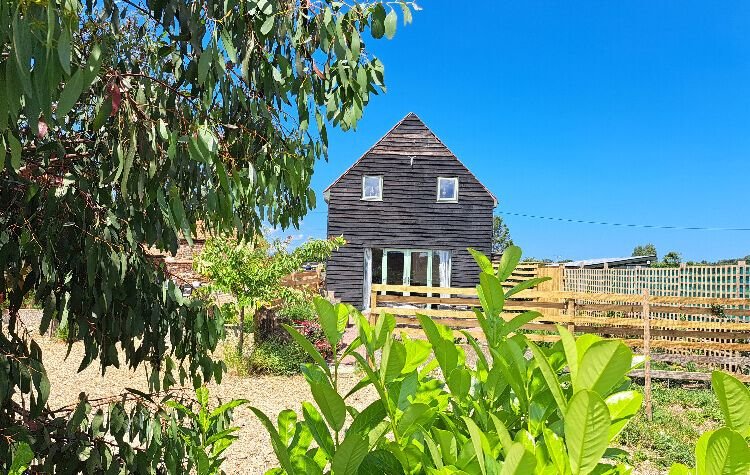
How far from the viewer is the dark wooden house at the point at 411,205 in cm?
1962

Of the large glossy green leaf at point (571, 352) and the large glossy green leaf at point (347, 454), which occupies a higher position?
the large glossy green leaf at point (571, 352)

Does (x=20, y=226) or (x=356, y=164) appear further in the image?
(x=356, y=164)

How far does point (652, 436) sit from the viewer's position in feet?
22.6

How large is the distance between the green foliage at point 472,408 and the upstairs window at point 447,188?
18775mm

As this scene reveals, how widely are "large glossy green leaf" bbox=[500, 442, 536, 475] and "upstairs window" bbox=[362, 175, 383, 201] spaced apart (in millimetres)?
19115

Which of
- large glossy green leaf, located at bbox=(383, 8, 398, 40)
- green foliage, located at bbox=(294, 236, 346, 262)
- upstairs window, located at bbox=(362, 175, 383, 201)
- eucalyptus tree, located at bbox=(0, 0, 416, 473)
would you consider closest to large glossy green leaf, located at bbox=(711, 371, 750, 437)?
eucalyptus tree, located at bbox=(0, 0, 416, 473)

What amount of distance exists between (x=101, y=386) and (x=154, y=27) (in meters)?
7.38

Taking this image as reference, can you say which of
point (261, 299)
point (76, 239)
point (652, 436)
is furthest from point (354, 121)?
point (261, 299)

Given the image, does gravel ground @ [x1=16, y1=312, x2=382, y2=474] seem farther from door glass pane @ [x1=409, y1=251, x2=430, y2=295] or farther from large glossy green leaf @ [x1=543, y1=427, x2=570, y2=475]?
door glass pane @ [x1=409, y1=251, x2=430, y2=295]

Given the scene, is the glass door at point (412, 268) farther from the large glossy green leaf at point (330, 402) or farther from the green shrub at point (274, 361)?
the large glossy green leaf at point (330, 402)

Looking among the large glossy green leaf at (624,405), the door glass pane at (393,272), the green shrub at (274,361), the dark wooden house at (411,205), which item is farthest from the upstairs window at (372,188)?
the large glossy green leaf at (624,405)

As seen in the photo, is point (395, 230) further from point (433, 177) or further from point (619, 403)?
point (619, 403)

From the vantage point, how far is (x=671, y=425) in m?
7.31

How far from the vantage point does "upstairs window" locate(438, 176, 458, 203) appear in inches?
774
